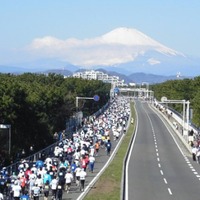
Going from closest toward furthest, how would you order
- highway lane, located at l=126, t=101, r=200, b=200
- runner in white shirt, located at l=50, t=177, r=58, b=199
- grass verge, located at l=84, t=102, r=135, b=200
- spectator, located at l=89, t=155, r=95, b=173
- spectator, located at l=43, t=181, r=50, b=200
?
spectator, located at l=43, t=181, r=50, b=200 → runner in white shirt, located at l=50, t=177, r=58, b=199 → grass verge, located at l=84, t=102, r=135, b=200 → highway lane, located at l=126, t=101, r=200, b=200 → spectator, located at l=89, t=155, r=95, b=173

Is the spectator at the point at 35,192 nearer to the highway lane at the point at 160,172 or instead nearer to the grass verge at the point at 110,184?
the grass verge at the point at 110,184

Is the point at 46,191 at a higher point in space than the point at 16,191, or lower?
lower

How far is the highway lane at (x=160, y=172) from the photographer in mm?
30766

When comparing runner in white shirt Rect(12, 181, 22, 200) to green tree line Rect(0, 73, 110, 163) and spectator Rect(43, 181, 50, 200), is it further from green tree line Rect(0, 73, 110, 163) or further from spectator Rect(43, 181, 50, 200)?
green tree line Rect(0, 73, 110, 163)

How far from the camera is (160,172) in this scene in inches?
1617

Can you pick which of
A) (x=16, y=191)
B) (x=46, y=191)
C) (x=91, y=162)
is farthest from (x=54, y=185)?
(x=91, y=162)

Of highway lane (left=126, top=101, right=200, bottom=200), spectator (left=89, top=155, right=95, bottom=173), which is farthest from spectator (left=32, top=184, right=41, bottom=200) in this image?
spectator (left=89, top=155, right=95, bottom=173)

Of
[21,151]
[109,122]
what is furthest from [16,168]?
[109,122]

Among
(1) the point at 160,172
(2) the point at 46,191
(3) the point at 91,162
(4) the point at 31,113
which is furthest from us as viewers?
(4) the point at 31,113

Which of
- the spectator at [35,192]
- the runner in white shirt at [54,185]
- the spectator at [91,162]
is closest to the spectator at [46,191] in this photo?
the runner in white shirt at [54,185]

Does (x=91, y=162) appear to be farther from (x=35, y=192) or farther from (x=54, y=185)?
(x=35, y=192)

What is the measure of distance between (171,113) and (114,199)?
8799 cm

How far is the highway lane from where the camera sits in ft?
101

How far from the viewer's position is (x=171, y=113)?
114 m
